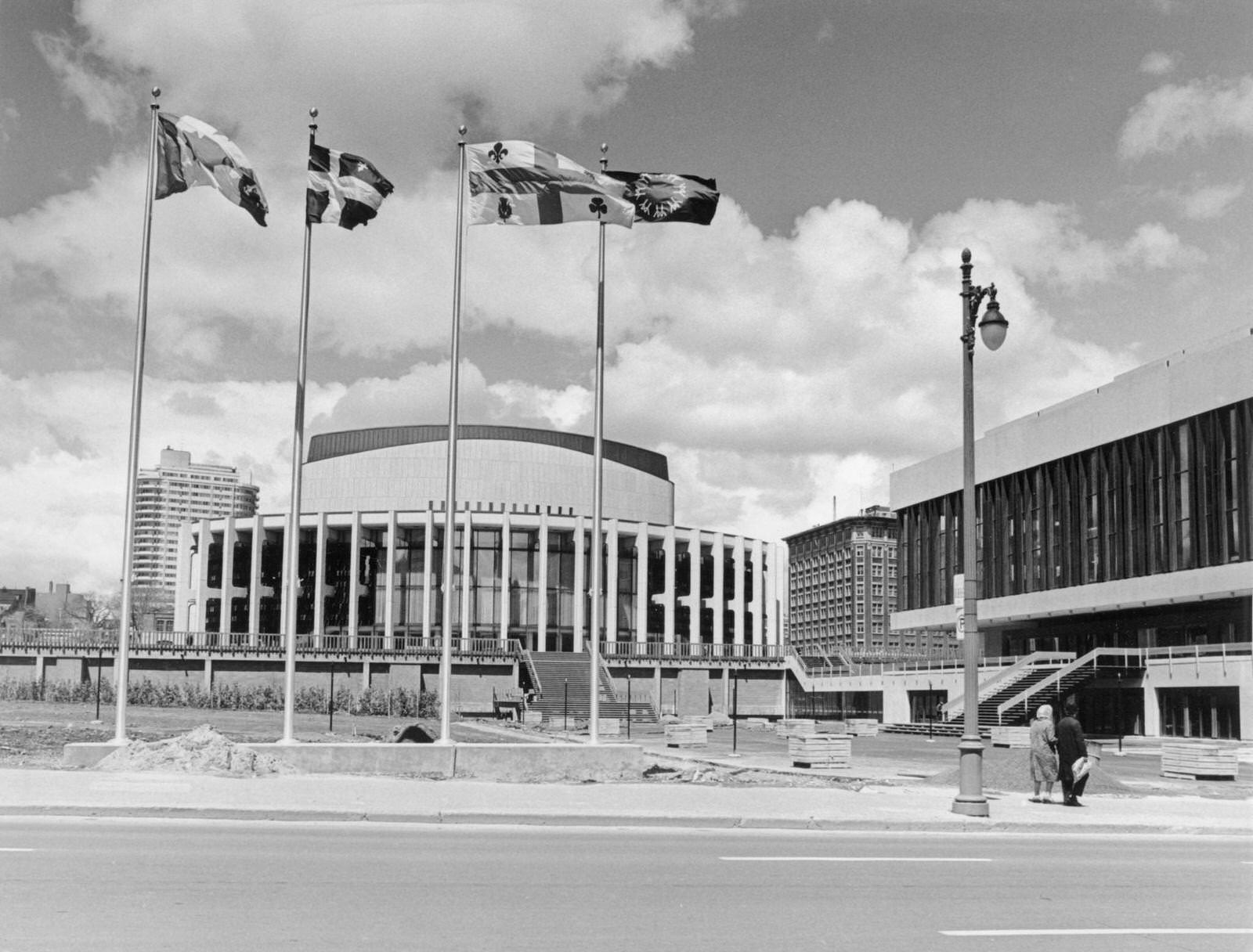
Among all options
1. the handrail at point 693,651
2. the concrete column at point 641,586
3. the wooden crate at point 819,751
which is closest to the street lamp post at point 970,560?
the wooden crate at point 819,751

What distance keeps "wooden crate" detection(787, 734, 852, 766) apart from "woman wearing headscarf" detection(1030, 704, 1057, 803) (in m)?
9.40

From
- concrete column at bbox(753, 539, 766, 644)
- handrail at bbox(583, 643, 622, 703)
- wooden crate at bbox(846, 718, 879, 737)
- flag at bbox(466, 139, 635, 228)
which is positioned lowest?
wooden crate at bbox(846, 718, 879, 737)

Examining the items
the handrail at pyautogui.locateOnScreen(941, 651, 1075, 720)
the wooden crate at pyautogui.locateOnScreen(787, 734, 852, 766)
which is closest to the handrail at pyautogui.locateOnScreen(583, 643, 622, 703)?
the handrail at pyautogui.locateOnScreen(941, 651, 1075, 720)

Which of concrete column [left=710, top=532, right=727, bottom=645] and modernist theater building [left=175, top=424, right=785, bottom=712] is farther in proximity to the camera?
concrete column [left=710, top=532, right=727, bottom=645]

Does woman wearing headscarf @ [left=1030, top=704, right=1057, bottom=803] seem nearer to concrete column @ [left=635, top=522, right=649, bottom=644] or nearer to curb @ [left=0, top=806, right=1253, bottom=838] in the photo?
curb @ [left=0, top=806, right=1253, bottom=838]

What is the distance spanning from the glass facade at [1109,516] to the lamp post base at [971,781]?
3912cm

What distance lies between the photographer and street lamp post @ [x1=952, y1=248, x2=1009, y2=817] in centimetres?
2019

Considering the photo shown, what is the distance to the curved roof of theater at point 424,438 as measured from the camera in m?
98.9

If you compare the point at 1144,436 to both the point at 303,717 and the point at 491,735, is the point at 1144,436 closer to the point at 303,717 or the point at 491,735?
the point at 491,735

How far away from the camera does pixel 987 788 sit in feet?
84.0

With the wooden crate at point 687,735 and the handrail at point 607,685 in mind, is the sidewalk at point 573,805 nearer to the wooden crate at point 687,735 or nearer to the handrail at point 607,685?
the wooden crate at point 687,735

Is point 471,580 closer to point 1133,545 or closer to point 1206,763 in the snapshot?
point 1133,545

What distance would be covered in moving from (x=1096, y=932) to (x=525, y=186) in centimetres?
1830

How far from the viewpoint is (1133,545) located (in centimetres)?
6297
